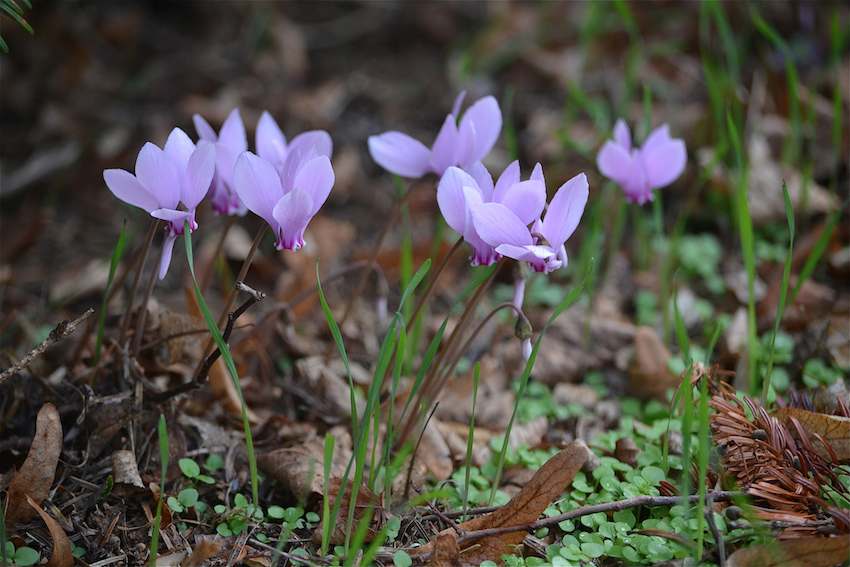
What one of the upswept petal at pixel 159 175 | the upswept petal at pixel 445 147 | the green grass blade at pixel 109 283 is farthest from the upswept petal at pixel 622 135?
the green grass blade at pixel 109 283

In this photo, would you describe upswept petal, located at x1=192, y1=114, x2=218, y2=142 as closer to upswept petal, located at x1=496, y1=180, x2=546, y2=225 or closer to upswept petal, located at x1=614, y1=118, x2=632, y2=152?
upswept petal, located at x1=496, y1=180, x2=546, y2=225

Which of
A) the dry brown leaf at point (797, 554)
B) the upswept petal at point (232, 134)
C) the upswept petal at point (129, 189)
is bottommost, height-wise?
the dry brown leaf at point (797, 554)

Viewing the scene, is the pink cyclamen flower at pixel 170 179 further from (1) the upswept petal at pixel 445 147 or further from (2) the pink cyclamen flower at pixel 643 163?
(2) the pink cyclamen flower at pixel 643 163

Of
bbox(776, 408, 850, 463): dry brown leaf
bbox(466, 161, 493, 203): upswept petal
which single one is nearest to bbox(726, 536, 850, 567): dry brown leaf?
A: bbox(776, 408, 850, 463): dry brown leaf

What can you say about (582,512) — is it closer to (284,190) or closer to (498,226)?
(498,226)

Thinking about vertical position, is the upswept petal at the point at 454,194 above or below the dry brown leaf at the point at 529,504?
above

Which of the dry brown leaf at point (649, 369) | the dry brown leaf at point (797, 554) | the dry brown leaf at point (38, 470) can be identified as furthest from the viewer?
the dry brown leaf at point (649, 369)

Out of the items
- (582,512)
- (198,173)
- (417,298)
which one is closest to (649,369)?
(582,512)
